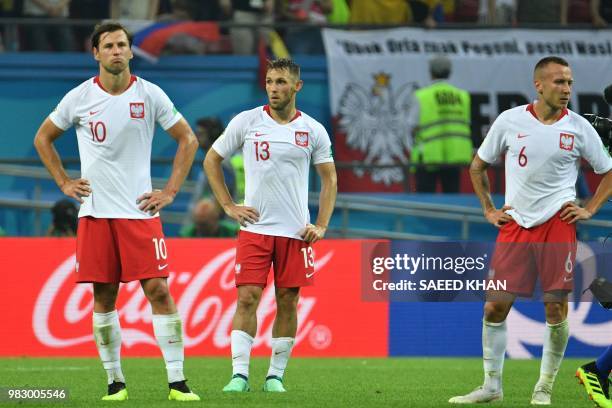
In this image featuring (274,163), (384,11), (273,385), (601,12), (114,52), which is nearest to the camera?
(114,52)

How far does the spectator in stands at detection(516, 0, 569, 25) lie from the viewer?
21.1 m

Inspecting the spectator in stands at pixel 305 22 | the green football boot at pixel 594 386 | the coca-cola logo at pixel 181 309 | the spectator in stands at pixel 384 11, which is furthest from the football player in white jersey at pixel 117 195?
the spectator in stands at pixel 384 11

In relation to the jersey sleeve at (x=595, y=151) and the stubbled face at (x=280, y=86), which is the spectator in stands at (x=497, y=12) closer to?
the stubbled face at (x=280, y=86)

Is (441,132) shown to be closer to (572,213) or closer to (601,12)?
(601,12)

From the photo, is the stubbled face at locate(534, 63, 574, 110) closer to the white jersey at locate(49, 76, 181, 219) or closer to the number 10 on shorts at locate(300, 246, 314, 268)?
the number 10 on shorts at locate(300, 246, 314, 268)

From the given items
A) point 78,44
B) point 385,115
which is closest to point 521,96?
point 385,115

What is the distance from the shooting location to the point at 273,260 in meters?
11.1

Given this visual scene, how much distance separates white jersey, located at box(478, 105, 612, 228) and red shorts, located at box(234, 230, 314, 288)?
160cm

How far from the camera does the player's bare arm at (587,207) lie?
10.1 m

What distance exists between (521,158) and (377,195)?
9.21 m

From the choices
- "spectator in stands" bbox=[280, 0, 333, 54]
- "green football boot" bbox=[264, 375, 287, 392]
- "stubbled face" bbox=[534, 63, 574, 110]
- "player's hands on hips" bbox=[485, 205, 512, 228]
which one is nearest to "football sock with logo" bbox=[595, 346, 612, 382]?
"player's hands on hips" bbox=[485, 205, 512, 228]

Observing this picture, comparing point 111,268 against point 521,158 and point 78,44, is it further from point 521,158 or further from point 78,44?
point 78,44

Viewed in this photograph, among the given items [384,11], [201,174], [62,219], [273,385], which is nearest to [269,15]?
[384,11]

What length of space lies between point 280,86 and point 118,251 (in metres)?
1.72
